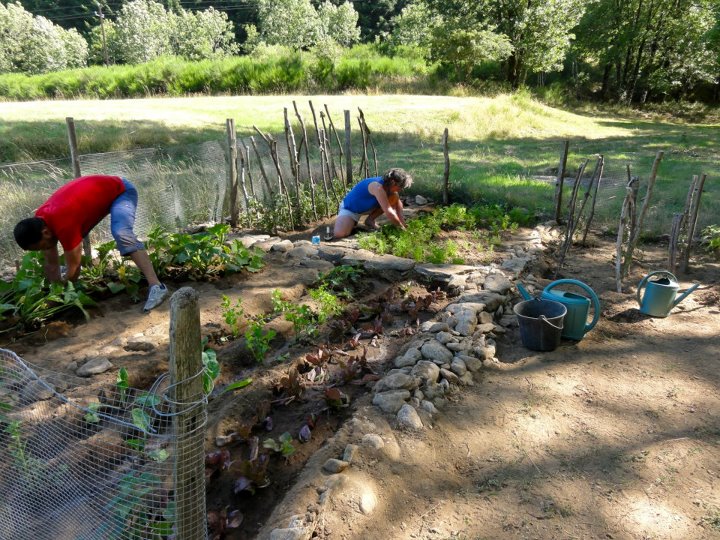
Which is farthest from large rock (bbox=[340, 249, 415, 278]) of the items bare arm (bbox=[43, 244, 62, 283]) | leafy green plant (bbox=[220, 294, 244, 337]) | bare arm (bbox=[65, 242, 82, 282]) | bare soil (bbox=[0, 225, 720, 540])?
bare arm (bbox=[43, 244, 62, 283])

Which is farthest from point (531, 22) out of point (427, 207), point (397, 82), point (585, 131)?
point (427, 207)

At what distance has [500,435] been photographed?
3004 mm

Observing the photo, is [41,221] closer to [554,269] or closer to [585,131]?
[554,269]

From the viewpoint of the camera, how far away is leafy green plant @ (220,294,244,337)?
3996mm

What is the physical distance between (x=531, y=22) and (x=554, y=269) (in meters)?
21.7

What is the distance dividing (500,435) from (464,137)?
526 inches

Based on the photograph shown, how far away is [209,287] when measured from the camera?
4.84 m

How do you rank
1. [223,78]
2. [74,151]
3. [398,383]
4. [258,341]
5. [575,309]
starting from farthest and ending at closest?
[223,78] < [74,151] < [575,309] < [258,341] < [398,383]

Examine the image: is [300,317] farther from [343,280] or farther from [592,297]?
[592,297]

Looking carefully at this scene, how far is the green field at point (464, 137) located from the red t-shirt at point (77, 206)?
16.6 ft

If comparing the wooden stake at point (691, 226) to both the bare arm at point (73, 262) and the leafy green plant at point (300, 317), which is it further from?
the bare arm at point (73, 262)

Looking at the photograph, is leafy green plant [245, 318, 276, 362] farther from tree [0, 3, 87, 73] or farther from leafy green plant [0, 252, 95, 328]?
tree [0, 3, 87, 73]

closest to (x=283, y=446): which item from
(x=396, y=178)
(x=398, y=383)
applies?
(x=398, y=383)

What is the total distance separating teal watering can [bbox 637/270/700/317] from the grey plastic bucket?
1069 millimetres
